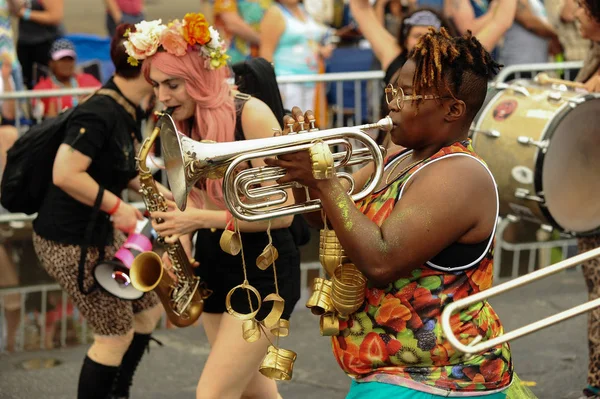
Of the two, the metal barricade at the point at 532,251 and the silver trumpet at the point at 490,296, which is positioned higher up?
the silver trumpet at the point at 490,296

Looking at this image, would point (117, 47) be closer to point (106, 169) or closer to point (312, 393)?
point (106, 169)

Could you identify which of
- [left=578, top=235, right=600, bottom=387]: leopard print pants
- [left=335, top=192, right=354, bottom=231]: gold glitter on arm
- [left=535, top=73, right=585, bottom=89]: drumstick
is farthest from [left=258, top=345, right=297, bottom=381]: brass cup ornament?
[left=535, top=73, right=585, bottom=89]: drumstick

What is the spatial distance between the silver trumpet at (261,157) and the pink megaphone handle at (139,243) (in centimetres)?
141

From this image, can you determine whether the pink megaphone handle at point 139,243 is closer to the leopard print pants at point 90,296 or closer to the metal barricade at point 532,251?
the leopard print pants at point 90,296

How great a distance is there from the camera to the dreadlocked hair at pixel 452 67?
2709 mm

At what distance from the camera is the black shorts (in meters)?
3.79

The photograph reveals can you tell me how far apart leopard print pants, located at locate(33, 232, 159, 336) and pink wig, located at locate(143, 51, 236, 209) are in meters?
0.96

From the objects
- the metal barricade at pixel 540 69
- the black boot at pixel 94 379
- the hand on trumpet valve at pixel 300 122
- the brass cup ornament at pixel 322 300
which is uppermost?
the hand on trumpet valve at pixel 300 122

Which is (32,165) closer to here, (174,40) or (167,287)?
(167,287)

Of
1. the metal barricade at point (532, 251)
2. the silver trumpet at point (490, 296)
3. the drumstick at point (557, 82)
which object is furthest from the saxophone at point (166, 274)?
the metal barricade at point (532, 251)

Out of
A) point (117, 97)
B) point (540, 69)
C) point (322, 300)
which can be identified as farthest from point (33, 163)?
point (540, 69)

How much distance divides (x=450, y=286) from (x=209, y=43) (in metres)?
1.62

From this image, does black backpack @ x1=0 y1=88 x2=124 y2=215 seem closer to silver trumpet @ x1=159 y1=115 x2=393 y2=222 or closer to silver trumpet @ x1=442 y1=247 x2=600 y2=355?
silver trumpet @ x1=159 y1=115 x2=393 y2=222

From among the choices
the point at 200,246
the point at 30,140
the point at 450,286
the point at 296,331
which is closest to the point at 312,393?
the point at 296,331
